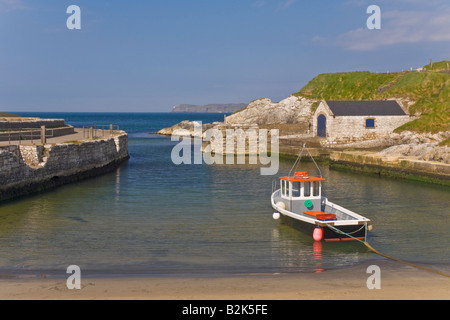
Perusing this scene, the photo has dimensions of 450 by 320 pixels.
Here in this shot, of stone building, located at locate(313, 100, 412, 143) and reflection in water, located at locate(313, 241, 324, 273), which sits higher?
stone building, located at locate(313, 100, 412, 143)

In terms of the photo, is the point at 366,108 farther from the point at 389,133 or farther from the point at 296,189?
the point at 296,189

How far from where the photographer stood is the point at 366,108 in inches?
2323

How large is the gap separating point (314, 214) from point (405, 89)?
5483 centimetres

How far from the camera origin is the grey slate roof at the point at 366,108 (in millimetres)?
57344

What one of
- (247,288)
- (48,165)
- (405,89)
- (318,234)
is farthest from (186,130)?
(247,288)

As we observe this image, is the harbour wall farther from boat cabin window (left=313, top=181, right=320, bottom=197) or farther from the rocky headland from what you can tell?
the rocky headland

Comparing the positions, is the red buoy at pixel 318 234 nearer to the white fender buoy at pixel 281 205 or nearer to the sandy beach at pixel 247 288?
Answer: the white fender buoy at pixel 281 205

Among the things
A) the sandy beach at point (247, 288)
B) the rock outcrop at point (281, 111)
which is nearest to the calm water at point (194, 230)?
the sandy beach at point (247, 288)

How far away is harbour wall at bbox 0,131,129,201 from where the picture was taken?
26.4m

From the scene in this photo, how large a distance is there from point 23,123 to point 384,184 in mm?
33823

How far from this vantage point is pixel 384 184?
114ft

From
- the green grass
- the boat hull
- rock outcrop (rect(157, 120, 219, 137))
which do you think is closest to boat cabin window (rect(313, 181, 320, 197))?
the boat hull

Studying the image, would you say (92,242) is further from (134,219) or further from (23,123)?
(23,123)
